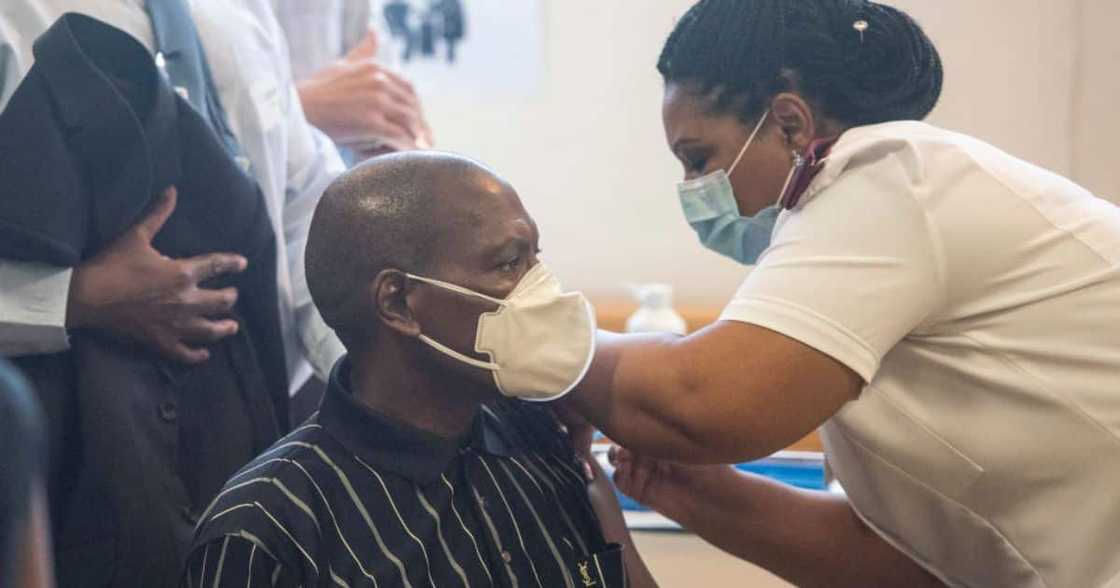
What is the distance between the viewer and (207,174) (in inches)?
53.3

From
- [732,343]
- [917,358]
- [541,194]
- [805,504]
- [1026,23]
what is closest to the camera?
[732,343]

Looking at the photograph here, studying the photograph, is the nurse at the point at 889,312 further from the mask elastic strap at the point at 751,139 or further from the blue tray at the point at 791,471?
the blue tray at the point at 791,471

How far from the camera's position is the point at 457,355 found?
1.23 m

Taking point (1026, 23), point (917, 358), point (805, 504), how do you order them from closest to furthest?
1. point (917, 358)
2. point (805, 504)
3. point (1026, 23)

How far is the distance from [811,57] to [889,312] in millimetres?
300

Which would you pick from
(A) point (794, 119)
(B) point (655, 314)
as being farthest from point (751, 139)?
(B) point (655, 314)

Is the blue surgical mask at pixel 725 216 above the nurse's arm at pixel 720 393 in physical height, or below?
above

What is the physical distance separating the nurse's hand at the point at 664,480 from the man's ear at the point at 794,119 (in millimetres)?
472

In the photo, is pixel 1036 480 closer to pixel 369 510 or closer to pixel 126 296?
pixel 369 510

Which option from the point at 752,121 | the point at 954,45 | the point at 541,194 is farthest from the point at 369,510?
the point at 954,45

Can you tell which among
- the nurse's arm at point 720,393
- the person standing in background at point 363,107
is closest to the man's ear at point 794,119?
the nurse's arm at point 720,393

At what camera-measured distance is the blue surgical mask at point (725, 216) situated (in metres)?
1.34

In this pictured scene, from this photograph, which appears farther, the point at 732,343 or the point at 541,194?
the point at 541,194

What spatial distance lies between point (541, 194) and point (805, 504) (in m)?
1.30
